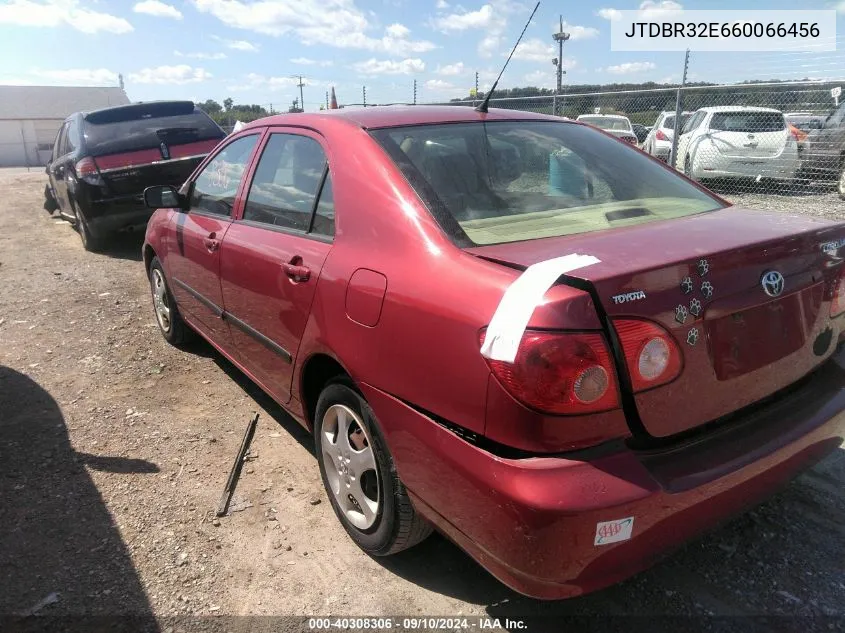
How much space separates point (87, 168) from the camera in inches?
305

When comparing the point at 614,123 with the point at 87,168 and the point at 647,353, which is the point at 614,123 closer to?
the point at 87,168

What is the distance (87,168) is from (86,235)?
112 centimetres

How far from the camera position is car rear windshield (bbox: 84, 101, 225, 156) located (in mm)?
7809

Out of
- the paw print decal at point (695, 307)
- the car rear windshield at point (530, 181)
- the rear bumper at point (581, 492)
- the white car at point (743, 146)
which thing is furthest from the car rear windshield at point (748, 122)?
the paw print decal at point (695, 307)

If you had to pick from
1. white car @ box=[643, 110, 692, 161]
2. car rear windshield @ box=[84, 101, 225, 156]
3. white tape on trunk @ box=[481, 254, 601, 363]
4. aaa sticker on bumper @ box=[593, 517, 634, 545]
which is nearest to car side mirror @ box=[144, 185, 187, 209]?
white tape on trunk @ box=[481, 254, 601, 363]

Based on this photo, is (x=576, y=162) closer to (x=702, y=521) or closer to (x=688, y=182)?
(x=688, y=182)

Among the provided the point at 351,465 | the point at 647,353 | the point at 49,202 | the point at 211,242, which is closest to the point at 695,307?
the point at 647,353

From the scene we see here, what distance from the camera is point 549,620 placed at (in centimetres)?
217

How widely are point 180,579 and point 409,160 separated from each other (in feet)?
6.00

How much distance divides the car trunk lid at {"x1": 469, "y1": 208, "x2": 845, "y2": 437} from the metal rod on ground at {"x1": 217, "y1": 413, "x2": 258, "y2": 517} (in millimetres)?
1744

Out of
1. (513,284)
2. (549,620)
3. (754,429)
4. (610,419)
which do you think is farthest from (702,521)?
(513,284)

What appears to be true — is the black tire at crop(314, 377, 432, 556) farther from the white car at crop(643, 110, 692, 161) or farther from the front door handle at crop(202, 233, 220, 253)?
the white car at crop(643, 110, 692, 161)

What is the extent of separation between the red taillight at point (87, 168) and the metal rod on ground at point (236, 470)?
548cm

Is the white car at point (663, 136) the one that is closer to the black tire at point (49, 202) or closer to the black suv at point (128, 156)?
the black suv at point (128, 156)
